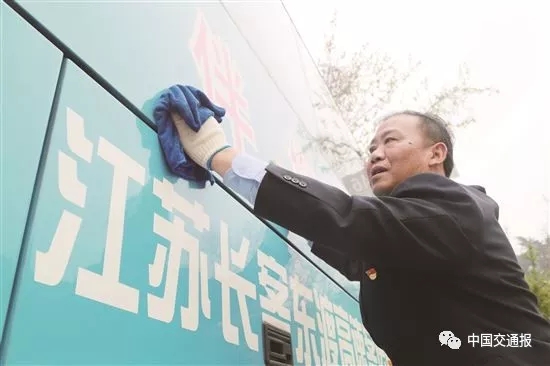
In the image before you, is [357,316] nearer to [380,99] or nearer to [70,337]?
[70,337]

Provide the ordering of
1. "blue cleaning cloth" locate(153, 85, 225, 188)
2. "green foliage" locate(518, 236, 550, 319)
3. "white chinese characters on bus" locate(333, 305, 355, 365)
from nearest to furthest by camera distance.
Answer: "blue cleaning cloth" locate(153, 85, 225, 188) < "white chinese characters on bus" locate(333, 305, 355, 365) < "green foliage" locate(518, 236, 550, 319)

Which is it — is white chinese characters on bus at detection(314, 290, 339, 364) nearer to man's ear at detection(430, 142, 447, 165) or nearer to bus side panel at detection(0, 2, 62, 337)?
man's ear at detection(430, 142, 447, 165)

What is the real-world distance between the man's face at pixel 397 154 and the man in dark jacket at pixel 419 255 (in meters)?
0.20

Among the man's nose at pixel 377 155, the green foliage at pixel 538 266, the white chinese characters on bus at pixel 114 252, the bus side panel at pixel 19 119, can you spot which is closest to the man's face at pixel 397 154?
the man's nose at pixel 377 155

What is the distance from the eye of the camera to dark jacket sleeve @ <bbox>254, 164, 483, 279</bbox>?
901 mm

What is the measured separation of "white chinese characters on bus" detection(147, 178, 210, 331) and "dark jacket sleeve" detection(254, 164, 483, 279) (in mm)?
131

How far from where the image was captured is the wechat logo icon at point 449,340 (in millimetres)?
989

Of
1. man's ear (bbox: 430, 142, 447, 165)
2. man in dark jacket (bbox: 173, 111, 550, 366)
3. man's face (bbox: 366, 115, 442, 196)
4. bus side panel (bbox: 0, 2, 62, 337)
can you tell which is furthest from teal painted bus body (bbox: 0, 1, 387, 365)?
man's ear (bbox: 430, 142, 447, 165)

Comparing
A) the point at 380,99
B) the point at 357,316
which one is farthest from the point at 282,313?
the point at 380,99

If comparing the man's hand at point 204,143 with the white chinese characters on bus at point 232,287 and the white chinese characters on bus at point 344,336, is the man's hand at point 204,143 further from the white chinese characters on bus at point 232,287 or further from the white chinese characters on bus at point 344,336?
the white chinese characters on bus at point 344,336

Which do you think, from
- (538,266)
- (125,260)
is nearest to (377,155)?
(125,260)

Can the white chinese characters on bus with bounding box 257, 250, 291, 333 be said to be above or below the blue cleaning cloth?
below

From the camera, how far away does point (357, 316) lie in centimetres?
190

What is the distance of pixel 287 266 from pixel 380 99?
5.11 meters
